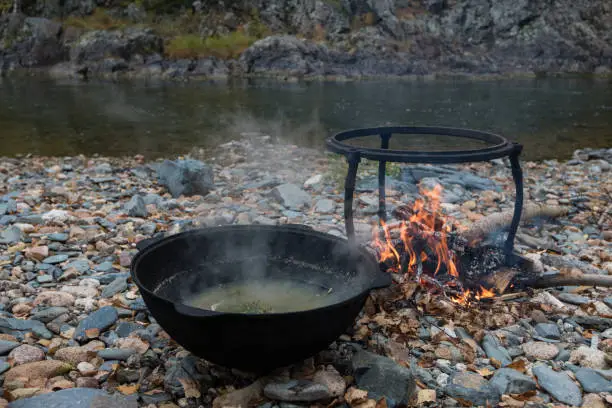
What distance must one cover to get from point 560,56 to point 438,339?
211ft

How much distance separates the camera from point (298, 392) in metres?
2.79

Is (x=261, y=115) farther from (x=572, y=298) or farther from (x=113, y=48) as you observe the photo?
(x=113, y=48)

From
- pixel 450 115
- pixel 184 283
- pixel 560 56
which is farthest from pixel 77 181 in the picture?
pixel 560 56

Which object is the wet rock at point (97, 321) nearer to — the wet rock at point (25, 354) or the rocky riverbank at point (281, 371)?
the rocky riverbank at point (281, 371)

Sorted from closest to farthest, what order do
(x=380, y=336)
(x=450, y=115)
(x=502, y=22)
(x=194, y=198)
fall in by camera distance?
(x=380, y=336), (x=194, y=198), (x=450, y=115), (x=502, y=22)

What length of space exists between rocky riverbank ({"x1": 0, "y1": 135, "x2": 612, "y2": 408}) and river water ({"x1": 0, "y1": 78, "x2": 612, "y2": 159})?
705 centimetres

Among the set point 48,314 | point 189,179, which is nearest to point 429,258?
point 48,314

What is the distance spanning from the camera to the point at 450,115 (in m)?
22.1

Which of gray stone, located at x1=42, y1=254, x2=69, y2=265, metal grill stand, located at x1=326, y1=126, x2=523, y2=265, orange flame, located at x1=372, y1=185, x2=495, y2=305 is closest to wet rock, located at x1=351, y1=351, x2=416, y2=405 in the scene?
metal grill stand, located at x1=326, y1=126, x2=523, y2=265

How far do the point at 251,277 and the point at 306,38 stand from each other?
53873 mm

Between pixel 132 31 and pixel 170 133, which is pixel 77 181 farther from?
pixel 132 31

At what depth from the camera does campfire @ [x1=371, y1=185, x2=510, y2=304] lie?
4.07 m

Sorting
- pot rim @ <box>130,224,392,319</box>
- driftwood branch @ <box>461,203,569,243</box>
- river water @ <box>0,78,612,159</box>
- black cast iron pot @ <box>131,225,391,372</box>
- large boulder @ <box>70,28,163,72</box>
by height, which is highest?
large boulder @ <box>70,28,163,72</box>

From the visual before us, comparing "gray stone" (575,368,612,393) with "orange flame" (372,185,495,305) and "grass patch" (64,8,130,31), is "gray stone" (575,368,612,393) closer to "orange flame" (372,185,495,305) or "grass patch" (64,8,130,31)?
"orange flame" (372,185,495,305)
